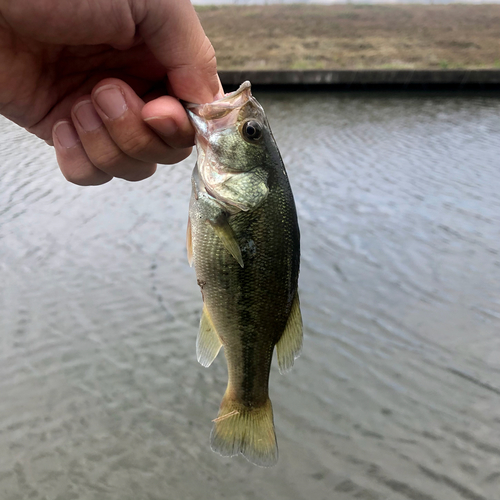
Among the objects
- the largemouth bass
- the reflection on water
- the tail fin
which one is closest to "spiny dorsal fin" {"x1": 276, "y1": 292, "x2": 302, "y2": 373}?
the largemouth bass

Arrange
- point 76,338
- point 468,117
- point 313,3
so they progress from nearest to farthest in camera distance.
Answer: point 76,338, point 468,117, point 313,3

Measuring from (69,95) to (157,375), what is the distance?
3912 mm

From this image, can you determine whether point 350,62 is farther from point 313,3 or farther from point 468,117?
point 313,3

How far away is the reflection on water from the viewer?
4551 mm

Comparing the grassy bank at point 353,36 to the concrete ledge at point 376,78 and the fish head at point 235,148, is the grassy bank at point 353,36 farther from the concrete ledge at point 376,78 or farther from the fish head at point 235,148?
the fish head at point 235,148

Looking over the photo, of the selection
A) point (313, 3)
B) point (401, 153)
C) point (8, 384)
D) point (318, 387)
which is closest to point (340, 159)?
point (401, 153)

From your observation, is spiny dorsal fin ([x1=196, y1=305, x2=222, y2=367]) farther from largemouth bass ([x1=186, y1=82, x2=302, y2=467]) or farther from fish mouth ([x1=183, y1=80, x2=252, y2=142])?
fish mouth ([x1=183, y1=80, x2=252, y2=142])

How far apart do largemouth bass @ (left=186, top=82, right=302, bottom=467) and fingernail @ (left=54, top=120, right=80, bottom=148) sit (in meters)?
0.64

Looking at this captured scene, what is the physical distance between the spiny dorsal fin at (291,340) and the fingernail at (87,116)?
127cm

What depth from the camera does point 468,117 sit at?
1552cm

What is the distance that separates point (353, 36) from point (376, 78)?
7.58 meters

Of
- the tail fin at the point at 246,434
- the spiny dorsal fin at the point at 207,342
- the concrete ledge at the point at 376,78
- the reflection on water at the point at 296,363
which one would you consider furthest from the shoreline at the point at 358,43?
the tail fin at the point at 246,434

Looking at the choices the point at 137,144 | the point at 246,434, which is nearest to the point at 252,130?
the point at 137,144

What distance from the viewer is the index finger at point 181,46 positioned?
1.91 m
